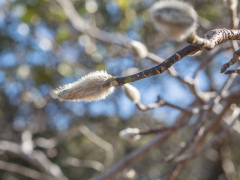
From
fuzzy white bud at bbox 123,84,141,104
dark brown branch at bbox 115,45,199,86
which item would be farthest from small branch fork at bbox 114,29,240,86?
fuzzy white bud at bbox 123,84,141,104

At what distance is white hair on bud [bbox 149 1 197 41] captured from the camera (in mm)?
612

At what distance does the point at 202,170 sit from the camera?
4910 mm

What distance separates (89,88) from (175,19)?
24 centimetres

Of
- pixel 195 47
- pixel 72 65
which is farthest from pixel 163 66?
pixel 72 65

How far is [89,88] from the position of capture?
27.7 inches

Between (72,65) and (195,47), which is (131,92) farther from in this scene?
(72,65)

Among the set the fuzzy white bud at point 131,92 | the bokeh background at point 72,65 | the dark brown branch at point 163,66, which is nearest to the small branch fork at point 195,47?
the dark brown branch at point 163,66

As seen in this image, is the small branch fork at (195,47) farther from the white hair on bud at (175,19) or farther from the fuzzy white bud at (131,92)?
the fuzzy white bud at (131,92)

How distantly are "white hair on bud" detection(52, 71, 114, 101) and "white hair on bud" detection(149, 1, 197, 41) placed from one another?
6.9 inches

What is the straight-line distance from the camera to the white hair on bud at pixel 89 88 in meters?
0.70

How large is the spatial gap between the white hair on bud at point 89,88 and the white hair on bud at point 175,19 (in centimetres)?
18

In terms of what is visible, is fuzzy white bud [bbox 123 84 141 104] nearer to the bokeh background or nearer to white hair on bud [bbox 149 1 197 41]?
white hair on bud [bbox 149 1 197 41]

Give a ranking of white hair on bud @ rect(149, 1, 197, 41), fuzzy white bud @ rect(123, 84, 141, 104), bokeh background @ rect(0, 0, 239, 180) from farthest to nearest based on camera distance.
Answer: bokeh background @ rect(0, 0, 239, 180), fuzzy white bud @ rect(123, 84, 141, 104), white hair on bud @ rect(149, 1, 197, 41)

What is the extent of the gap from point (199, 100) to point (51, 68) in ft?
7.66
